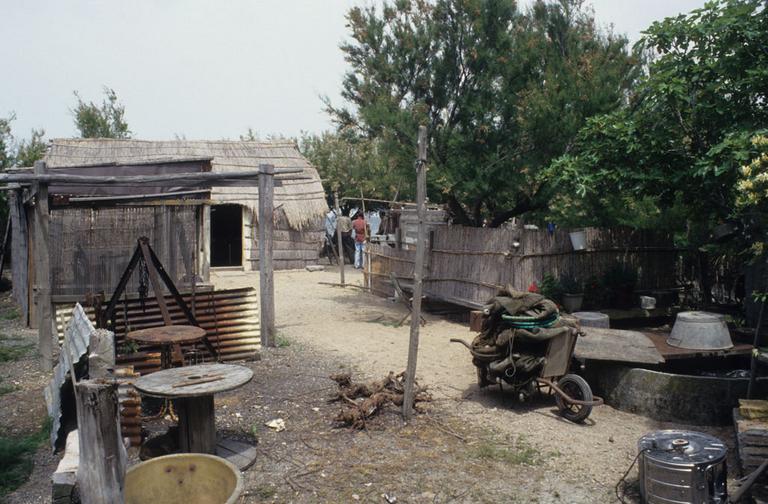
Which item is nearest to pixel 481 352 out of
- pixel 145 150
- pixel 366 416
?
pixel 366 416

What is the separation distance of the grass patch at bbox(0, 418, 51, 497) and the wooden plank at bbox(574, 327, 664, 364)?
17.5ft

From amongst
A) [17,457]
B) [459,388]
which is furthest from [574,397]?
[17,457]

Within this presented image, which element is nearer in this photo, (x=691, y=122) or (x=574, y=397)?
(x=574, y=397)

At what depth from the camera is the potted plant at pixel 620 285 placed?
10.9m

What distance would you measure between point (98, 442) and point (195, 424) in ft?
7.09

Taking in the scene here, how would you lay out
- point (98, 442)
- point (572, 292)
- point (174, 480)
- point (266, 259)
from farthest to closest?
point (572, 292), point (266, 259), point (174, 480), point (98, 442)

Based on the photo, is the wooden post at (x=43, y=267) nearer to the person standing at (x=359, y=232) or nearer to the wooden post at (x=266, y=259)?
the wooden post at (x=266, y=259)

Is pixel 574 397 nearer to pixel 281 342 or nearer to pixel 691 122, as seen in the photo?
pixel 691 122

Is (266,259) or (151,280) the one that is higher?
(266,259)

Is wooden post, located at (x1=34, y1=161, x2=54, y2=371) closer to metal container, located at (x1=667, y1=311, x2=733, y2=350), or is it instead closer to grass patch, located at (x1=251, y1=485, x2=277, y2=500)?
grass patch, located at (x1=251, y1=485, x2=277, y2=500)

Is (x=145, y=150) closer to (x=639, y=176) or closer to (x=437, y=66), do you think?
(x=437, y=66)

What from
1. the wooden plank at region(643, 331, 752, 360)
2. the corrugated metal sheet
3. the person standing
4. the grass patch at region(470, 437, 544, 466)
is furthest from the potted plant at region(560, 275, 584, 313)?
the person standing

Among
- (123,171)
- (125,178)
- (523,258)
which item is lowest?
(523,258)

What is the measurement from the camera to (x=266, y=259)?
974 cm
